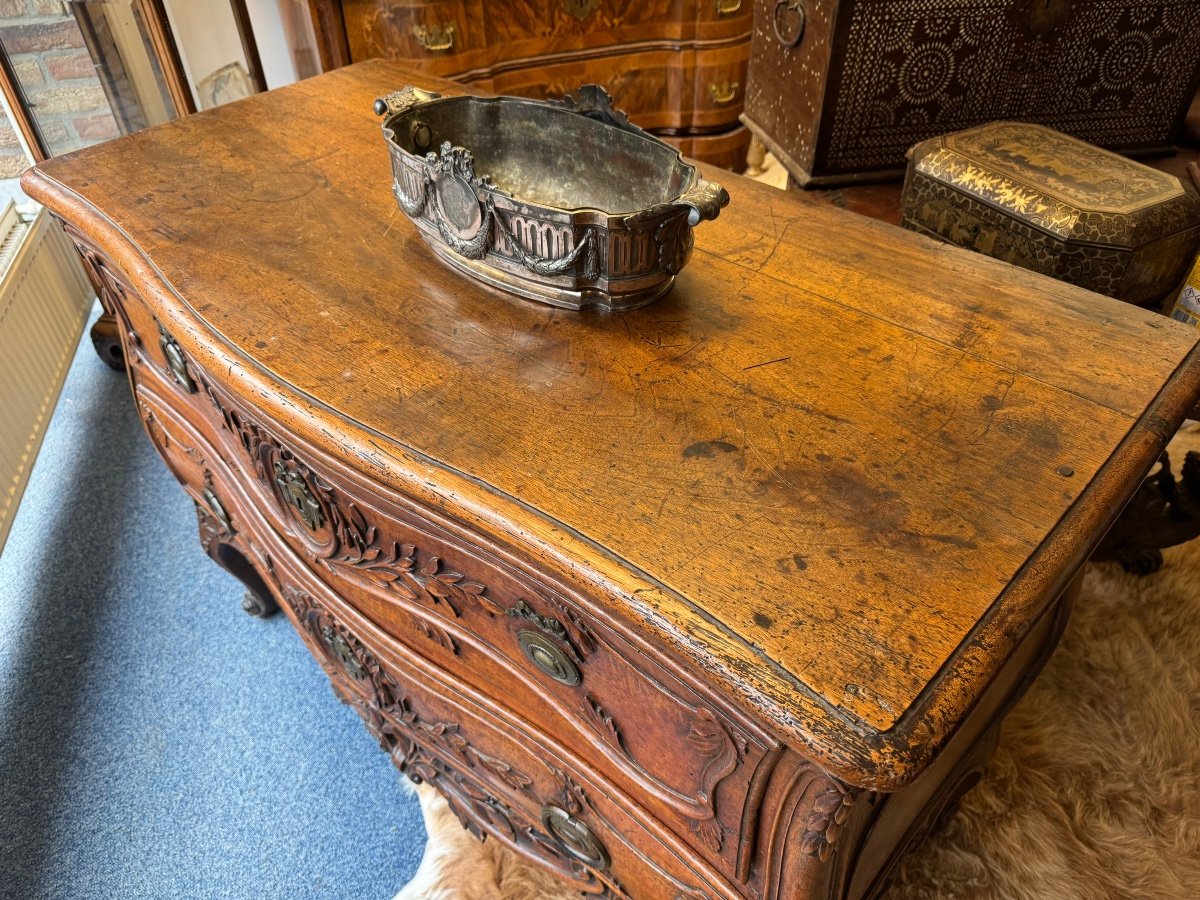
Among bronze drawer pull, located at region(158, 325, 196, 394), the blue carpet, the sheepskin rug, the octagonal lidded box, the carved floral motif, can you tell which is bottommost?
the blue carpet

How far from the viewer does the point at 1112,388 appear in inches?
26.9

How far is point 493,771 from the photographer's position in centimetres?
91

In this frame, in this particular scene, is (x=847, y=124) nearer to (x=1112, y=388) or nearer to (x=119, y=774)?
(x=1112, y=388)

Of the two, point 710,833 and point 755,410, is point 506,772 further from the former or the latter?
point 755,410

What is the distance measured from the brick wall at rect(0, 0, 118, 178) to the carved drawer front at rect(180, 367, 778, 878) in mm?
1005

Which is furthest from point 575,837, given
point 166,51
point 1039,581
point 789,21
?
point 166,51

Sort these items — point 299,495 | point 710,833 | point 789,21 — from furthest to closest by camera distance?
point 789,21 → point 299,495 → point 710,833

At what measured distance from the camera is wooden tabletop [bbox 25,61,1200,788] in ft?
1.67

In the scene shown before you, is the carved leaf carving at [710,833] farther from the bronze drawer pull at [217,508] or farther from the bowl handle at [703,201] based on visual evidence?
the bronze drawer pull at [217,508]

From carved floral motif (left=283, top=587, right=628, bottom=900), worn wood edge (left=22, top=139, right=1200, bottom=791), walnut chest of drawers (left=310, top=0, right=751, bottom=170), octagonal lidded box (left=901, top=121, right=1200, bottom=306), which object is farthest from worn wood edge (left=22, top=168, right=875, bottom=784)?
walnut chest of drawers (left=310, top=0, right=751, bottom=170)

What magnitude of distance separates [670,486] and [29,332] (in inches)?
57.3

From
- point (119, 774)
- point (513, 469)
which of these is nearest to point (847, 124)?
point (513, 469)

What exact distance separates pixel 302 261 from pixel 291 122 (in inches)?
15.6

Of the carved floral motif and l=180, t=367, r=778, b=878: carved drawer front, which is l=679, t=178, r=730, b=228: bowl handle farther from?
the carved floral motif
